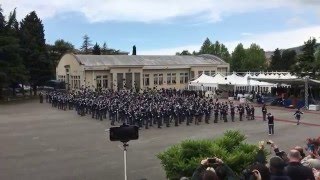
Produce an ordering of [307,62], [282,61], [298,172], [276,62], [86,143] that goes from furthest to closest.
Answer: [276,62]
[282,61]
[307,62]
[86,143]
[298,172]

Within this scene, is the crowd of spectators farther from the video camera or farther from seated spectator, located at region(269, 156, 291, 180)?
the video camera

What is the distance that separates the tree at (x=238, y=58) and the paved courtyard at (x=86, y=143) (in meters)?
59.2

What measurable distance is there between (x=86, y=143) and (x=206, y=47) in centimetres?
9281

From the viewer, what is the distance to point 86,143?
20.5 m

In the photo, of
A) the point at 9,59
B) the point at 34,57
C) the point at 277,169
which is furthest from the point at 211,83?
the point at 277,169

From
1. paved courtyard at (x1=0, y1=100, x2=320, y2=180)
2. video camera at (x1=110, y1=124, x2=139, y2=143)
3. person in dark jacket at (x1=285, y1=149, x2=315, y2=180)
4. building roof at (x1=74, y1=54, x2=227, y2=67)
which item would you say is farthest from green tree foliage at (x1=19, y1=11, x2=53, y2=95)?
person in dark jacket at (x1=285, y1=149, x2=315, y2=180)

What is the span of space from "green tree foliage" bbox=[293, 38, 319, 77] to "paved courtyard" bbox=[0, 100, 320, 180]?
461 inches

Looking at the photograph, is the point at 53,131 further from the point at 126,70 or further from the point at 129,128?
the point at 126,70

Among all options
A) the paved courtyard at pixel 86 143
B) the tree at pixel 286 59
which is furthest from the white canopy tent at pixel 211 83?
the tree at pixel 286 59

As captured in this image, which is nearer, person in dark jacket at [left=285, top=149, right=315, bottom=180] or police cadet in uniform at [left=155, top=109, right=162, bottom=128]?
person in dark jacket at [left=285, top=149, right=315, bottom=180]

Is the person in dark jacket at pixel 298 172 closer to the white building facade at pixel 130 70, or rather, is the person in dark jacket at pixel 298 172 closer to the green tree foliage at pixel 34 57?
the green tree foliage at pixel 34 57

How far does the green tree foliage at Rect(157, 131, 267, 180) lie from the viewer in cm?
988

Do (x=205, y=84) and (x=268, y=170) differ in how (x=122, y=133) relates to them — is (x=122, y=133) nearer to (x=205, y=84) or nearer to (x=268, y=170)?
(x=268, y=170)

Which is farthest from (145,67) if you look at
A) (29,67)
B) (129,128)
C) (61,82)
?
(129,128)
